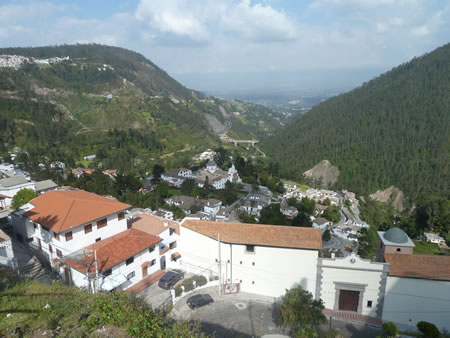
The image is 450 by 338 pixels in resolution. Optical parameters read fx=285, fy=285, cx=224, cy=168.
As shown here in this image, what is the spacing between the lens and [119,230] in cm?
2322

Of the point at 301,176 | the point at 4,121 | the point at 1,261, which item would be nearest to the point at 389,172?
the point at 301,176

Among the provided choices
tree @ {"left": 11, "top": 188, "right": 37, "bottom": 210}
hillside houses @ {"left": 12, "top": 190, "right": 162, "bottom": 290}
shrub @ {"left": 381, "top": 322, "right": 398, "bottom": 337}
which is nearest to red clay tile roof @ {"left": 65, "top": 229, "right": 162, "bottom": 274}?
hillside houses @ {"left": 12, "top": 190, "right": 162, "bottom": 290}

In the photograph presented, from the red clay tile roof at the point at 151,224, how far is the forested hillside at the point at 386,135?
262 feet

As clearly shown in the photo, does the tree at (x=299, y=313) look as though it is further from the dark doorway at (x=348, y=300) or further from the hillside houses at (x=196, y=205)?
the hillside houses at (x=196, y=205)

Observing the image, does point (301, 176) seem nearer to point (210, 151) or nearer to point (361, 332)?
point (210, 151)

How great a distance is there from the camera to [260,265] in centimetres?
2019

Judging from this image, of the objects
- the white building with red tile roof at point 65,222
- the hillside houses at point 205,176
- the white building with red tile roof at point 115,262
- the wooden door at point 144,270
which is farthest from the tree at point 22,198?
the hillside houses at point 205,176

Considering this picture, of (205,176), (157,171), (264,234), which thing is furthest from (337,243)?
(157,171)

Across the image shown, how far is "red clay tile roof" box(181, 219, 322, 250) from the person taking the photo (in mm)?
19312

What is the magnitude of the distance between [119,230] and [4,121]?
9102 cm

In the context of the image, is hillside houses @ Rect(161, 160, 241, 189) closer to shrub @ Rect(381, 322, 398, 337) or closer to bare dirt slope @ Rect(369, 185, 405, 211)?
bare dirt slope @ Rect(369, 185, 405, 211)

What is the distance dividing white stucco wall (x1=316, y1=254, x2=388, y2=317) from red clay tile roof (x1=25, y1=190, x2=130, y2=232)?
51.7 ft

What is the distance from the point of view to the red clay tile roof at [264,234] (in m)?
19.3

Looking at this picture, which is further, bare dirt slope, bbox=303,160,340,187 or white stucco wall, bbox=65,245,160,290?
bare dirt slope, bbox=303,160,340,187
